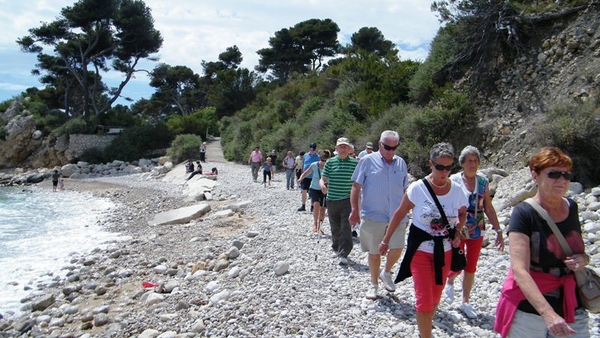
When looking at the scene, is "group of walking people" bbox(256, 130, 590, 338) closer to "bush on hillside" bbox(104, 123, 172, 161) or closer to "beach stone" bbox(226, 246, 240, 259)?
"beach stone" bbox(226, 246, 240, 259)

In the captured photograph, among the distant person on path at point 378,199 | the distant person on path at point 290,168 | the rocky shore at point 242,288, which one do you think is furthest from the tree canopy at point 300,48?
the distant person on path at point 378,199

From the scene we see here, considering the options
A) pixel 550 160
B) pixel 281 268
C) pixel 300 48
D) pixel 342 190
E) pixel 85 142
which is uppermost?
pixel 300 48

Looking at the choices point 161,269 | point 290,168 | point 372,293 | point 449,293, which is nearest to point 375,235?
point 372,293

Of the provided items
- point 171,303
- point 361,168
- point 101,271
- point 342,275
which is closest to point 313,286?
point 342,275

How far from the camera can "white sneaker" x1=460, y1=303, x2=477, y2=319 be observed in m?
4.45

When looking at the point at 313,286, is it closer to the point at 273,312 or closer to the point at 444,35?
the point at 273,312

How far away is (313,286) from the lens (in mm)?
5523

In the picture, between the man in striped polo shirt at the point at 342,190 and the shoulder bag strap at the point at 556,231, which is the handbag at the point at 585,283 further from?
the man in striped polo shirt at the point at 342,190

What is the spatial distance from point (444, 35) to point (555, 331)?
1555 centimetres

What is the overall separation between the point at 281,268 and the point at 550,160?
14.4 ft

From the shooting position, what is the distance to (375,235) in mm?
4824

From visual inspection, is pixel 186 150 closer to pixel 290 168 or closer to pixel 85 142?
pixel 85 142

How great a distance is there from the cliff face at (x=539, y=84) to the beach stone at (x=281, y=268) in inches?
284

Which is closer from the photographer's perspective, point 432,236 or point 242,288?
point 432,236
